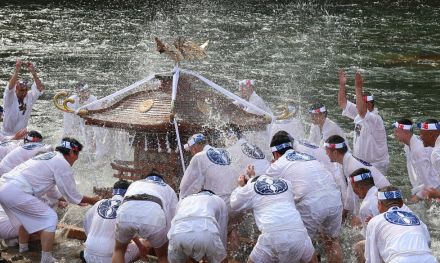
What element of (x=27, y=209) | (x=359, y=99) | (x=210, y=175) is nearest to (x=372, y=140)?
(x=359, y=99)

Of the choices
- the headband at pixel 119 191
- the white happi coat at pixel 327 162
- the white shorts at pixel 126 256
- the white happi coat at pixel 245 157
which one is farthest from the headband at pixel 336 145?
the white shorts at pixel 126 256

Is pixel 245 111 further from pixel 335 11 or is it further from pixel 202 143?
pixel 335 11

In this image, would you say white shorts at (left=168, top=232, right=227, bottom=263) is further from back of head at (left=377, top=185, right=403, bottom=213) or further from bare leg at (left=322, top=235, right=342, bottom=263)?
back of head at (left=377, top=185, right=403, bottom=213)

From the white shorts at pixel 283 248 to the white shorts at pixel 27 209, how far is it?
2.74 metres

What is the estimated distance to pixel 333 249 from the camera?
815cm

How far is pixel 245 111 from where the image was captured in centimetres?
971

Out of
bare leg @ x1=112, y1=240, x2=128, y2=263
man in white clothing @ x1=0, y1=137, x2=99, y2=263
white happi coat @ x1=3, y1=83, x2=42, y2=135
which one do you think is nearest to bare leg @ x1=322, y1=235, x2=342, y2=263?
bare leg @ x1=112, y1=240, x2=128, y2=263

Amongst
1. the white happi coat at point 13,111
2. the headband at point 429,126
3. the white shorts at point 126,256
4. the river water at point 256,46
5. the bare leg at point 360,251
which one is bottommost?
the river water at point 256,46

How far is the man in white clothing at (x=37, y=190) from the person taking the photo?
26.7 ft

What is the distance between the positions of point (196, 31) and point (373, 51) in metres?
6.67

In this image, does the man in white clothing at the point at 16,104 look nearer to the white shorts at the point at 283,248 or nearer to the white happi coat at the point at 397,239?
the white shorts at the point at 283,248

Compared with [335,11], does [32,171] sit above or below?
above

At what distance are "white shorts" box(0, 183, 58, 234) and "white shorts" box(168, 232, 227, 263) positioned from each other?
77.6 inches

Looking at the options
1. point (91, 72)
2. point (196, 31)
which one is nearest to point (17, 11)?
point (196, 31)
